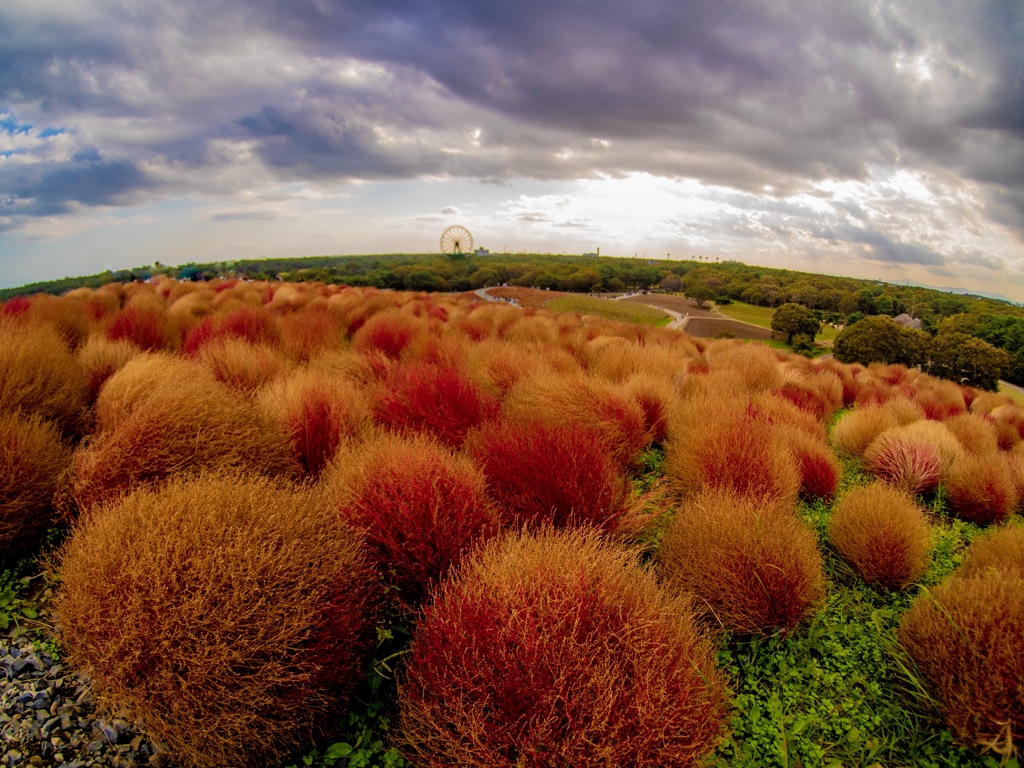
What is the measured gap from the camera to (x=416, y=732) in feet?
6.64

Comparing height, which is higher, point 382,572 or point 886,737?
point 382,572

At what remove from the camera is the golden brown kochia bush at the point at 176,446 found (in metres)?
3.12

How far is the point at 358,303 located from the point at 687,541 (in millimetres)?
13325

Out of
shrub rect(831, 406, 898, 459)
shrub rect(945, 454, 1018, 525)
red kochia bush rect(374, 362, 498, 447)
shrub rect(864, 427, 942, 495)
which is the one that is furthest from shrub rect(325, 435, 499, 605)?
shrub rect(831, 406, 898, 459)

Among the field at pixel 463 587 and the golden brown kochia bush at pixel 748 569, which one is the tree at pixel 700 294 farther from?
the golden brown kochia bush at pixel 748 569

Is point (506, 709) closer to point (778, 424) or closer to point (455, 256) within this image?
point (778, 424)

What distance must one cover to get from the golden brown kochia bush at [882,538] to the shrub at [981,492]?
1.97 meters

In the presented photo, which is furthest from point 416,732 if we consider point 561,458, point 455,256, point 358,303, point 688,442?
point 455,256

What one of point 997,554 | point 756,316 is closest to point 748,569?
point 997,554

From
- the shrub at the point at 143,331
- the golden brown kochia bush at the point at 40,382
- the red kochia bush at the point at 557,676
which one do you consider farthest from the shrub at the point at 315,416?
the shrub at the point at 143,331

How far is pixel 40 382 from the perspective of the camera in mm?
3969

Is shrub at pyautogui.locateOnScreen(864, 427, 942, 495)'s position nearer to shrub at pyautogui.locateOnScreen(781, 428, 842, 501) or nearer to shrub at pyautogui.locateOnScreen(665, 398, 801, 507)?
shrub at pyautogui.locateOnScreen(781, 428, 842, 501)

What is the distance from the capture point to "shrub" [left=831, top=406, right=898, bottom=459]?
6699 mm

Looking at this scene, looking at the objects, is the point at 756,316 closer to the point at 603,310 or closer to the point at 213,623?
the point at 603,310
